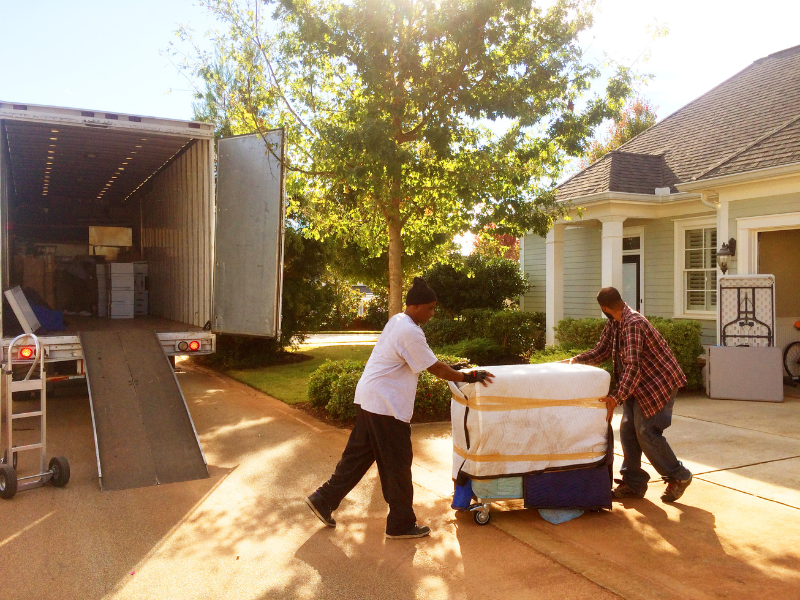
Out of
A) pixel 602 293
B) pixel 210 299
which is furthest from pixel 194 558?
pixel 210 299

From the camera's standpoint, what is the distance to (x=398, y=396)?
4.85m

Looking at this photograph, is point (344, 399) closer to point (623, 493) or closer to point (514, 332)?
point (623, 493)

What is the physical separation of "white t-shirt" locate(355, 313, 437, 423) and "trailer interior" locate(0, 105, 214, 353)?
4612mm

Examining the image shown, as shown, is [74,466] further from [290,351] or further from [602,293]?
[290,351]

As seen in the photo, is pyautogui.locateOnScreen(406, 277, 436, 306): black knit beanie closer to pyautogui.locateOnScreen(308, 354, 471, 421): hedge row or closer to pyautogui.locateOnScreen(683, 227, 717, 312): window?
pyautogui.locateOnScreen(308, 354, 471, 421): hedge row

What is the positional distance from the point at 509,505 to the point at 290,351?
1167 centimetres

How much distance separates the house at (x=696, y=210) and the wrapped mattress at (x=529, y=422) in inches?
266

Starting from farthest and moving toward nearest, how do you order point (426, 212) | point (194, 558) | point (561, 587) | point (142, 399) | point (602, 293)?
point (426, 212)
point (142, 399)
point (602, 293)
point (194, 558)
point (561, 587)

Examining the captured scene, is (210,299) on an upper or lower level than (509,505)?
upper

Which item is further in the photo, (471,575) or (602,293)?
Answer: (602,293)

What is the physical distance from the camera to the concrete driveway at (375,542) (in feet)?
13.5

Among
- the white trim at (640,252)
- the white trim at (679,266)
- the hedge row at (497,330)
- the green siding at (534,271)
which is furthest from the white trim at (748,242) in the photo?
the green siding at (534,271)

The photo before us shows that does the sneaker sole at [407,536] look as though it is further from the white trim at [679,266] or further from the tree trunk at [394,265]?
the white trim at [679,266]

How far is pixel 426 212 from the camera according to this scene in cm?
1065
